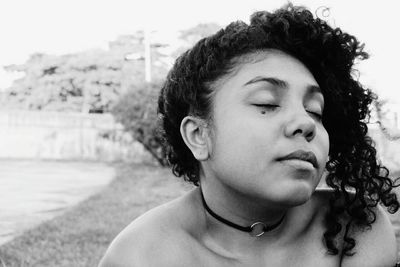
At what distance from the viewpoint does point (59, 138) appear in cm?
1708

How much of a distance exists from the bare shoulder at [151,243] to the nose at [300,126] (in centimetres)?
56

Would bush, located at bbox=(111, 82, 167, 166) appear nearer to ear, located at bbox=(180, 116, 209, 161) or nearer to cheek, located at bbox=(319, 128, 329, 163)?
ear, located at bbox=(180, 116, 209, 161)

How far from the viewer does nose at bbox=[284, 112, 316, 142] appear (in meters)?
1.64

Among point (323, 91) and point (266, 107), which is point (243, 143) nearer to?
point (266, 107)

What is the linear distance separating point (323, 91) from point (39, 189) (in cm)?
757

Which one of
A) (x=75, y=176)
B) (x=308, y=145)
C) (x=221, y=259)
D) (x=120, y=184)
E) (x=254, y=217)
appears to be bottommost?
(x=75, y=176)

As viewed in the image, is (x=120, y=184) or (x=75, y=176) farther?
(x=75, y=176)

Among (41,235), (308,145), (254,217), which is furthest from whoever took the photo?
(41,235)

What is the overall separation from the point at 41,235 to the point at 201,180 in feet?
10.4

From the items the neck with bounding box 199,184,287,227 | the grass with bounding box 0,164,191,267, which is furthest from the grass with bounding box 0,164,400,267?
the neck with bounding box 199,184,287,227

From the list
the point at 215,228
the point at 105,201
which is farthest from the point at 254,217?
the point at 105,201

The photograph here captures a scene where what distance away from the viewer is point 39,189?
349 inches

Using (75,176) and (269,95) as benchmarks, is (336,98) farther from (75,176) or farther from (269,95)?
(75,176)

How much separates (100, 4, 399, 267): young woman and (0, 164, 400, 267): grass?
198cm
